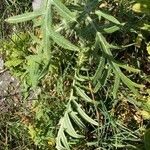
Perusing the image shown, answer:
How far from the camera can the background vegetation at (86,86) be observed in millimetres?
2814

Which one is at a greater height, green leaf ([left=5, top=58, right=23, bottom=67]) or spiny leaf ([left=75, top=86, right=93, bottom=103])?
green leaf ([left=5, top=58, right=23, bottom=67])

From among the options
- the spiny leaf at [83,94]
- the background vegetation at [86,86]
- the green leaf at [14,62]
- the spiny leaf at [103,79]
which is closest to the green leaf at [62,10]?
the background vegetation at [86,86]

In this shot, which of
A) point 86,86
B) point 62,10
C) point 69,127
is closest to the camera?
point 62,10

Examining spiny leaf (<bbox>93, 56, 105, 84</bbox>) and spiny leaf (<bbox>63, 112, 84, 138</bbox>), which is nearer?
spiny leaf (<bbox>93, 56, 105, 84</bbox>)

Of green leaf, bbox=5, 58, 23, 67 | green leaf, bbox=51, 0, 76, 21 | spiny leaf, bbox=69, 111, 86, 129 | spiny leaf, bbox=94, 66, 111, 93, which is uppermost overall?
green leaf, bbox=51, 0, 76, 21

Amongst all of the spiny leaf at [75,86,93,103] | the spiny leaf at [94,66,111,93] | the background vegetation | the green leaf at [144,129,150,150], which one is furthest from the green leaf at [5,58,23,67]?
the green leaf at [144,129,150,150]

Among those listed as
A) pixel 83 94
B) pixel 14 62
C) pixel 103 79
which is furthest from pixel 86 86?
pixel 14 62

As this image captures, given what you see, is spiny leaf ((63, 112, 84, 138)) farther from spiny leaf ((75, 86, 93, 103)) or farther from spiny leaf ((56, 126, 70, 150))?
spiny leaf ((75, 86, 93, 103))

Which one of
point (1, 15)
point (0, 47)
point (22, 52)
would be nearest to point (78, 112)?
point (22, 52)

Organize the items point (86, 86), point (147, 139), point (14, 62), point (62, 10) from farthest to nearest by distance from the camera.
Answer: point (14, 62)
point (86, 86)
point (147, 139)
point (62, 10)

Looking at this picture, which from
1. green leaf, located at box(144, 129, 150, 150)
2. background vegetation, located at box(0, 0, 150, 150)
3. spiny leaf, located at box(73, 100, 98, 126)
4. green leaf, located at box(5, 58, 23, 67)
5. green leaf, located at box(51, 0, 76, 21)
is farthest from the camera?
green leaf, located at box(5, 58, 23, 67)

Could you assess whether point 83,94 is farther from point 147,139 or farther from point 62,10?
point 62,10

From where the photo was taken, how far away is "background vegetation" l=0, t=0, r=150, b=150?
2.81 m

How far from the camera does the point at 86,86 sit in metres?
3.02
